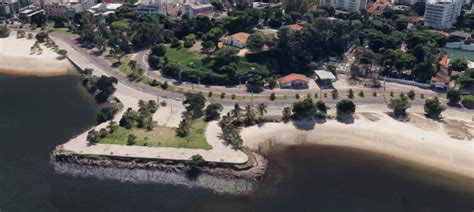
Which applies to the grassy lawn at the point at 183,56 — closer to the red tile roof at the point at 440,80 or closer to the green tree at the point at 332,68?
the green tree at the point at 332,68

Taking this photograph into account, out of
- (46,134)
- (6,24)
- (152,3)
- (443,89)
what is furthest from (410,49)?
(6,24)

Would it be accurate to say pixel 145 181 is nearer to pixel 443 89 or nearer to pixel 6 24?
pixel 443 89

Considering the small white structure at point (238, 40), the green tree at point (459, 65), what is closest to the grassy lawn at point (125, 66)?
the small white structure at point (238, 40)

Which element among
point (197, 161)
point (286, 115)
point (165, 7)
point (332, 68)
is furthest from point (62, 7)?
point (197, 161)

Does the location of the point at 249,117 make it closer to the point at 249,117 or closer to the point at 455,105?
the point at 249,117

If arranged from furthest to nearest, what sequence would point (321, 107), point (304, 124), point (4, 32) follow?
1. point (4, 32)
2. point (321, 107)
3. point (304, 124)

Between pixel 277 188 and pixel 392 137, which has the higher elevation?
pixel 392 137
